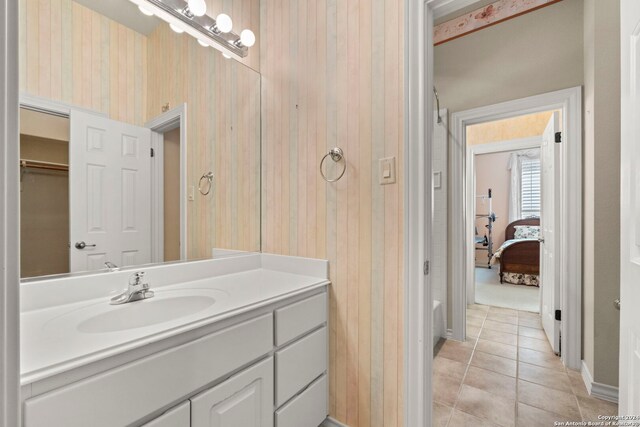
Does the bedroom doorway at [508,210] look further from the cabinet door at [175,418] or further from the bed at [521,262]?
the cabinet door at [175,418]

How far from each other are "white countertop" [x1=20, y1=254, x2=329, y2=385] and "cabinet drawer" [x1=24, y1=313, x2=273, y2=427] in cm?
6

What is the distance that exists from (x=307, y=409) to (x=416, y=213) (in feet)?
3.38

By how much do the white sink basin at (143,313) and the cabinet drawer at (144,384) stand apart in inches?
10.5

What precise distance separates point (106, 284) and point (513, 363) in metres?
2.67

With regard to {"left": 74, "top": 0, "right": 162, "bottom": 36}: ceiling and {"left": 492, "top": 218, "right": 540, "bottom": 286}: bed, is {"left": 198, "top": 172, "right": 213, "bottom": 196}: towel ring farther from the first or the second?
{"left": 492, "top": 218, "right": 540, "bottom": 286}: bed

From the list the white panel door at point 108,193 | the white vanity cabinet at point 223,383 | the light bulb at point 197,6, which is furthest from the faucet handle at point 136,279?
the light bulb at point 197,6

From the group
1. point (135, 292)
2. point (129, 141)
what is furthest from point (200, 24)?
point (135, 292)

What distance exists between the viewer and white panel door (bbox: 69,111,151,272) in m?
1.12

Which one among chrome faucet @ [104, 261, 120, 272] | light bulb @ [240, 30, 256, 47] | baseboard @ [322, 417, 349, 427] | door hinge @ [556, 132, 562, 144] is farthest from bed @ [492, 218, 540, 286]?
chrome faucet @ [104, 261, 120, 272]

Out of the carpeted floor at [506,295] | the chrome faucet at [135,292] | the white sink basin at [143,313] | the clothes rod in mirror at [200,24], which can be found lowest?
the carpeted floor at [506,295]

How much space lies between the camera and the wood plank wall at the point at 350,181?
4.27 feet

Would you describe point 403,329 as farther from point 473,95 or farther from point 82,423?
point 473,95

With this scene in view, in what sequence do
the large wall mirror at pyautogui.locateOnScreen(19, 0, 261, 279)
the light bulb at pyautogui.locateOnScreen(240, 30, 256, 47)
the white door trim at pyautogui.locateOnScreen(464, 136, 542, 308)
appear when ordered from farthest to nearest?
1. the white door trim at pyautogui.locateOnScreen(464, 136, 542, 308)
2. the light bulb at pyautogui.locateOnScreen(240, 30, 256, 47)
3. the large wall mirror at pyautogui.locateOnScreen(19, 0, 261, 279)

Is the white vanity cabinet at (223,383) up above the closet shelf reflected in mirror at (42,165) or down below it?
below
